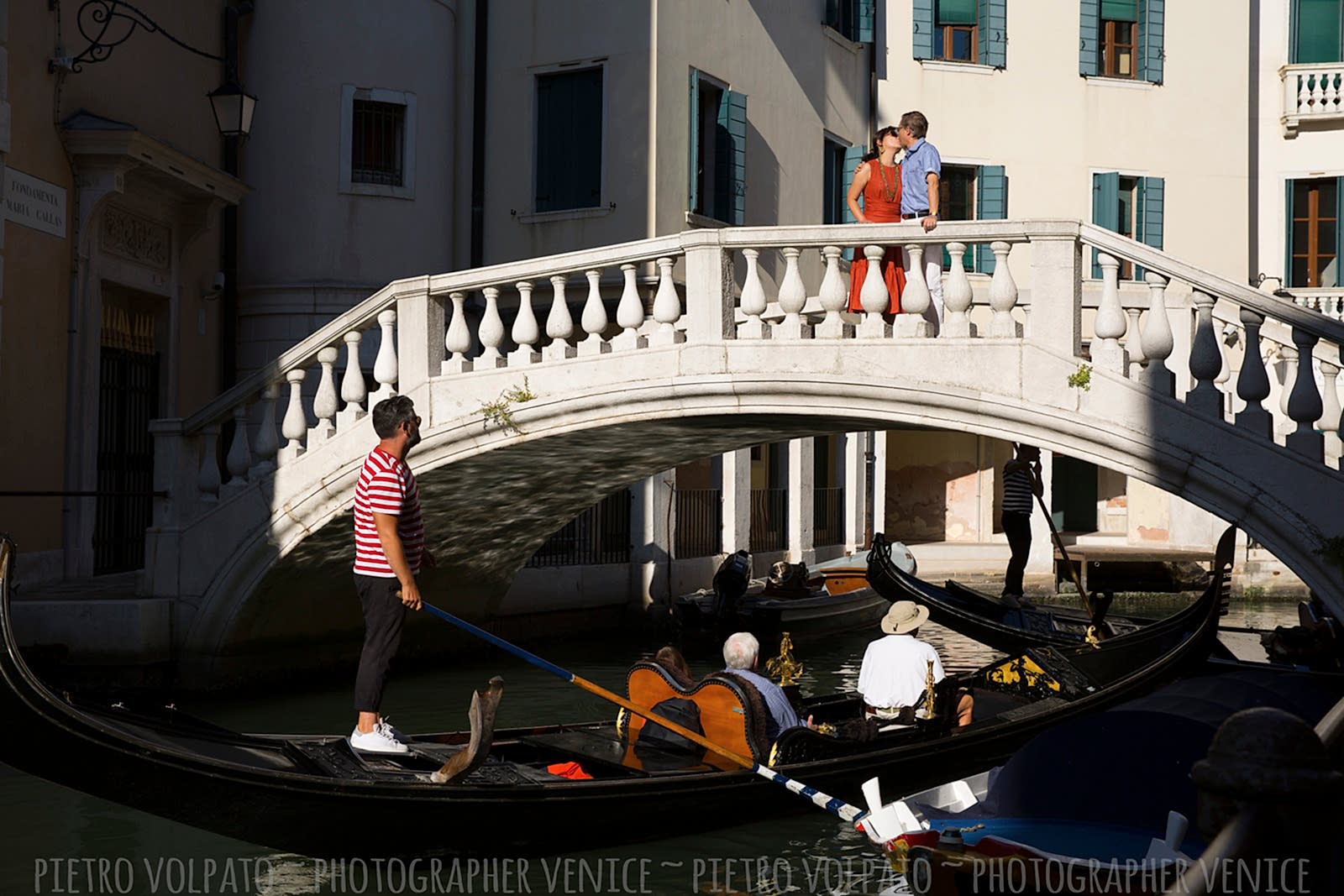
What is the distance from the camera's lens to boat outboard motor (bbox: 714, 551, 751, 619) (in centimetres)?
1035

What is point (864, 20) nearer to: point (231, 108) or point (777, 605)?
point (777, 605)

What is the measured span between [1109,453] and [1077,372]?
0.31 metres

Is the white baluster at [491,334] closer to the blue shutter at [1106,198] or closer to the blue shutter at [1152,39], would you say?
the blue shutter at [1106,198]

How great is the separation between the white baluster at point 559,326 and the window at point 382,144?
3.56 metres

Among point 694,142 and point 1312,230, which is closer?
point 694,142

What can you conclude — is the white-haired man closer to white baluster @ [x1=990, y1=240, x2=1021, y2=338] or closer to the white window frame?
white baluster @ [x1=990, y1=240, x2=1021, y2=338]

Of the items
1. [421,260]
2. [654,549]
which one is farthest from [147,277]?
[654,549]

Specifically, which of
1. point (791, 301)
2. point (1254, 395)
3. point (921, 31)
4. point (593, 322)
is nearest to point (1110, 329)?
point (1254, 395)

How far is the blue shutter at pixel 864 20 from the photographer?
13.1 m

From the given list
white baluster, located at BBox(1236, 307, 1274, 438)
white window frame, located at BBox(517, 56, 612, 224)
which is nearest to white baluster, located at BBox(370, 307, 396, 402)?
white window frame, located at BBox(517, 56, 612, 224)

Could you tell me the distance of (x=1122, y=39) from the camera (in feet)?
48.9

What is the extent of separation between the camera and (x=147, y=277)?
880 centimetres

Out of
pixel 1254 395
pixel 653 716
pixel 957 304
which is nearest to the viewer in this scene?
pixel 653 716

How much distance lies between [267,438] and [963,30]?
934cm
